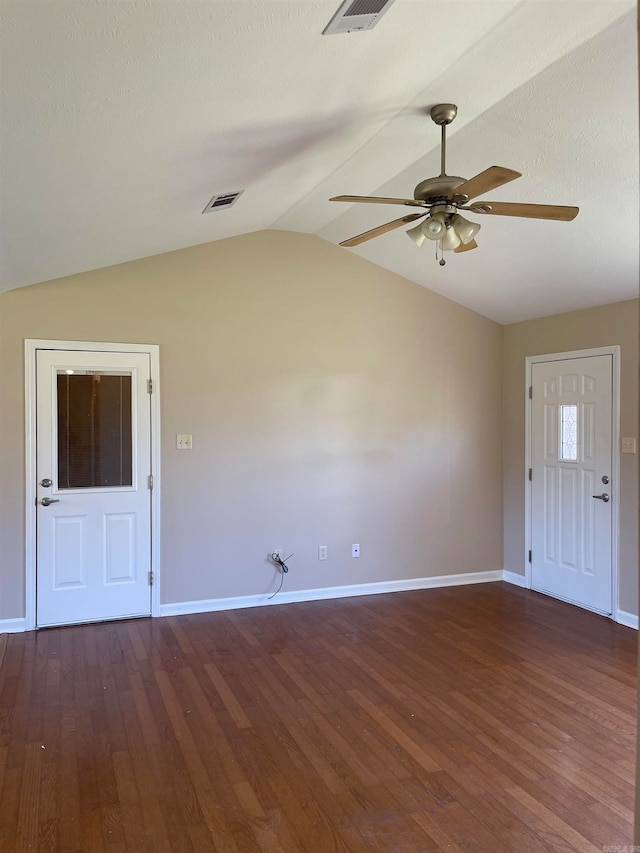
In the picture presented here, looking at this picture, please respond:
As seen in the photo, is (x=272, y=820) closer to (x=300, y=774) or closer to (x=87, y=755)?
(x=300, y=774)

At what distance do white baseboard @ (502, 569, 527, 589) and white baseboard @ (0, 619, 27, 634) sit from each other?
412 cm

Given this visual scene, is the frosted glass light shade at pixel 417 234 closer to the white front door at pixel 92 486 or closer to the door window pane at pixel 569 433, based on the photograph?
the white front door at pixel 92 486

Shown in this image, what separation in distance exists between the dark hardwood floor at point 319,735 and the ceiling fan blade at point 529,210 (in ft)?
7.78

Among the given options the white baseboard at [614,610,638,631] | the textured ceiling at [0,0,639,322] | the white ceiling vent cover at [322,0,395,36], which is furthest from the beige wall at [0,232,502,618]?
the white ceiling vent cover at [322,0,395,36]

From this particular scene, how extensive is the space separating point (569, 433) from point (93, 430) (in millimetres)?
3776

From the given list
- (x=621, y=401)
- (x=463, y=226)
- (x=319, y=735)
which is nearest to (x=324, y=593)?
(x=319, y=735)

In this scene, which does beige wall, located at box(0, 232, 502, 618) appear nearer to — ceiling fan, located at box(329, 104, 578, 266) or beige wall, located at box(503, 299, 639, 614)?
beige wall, located at box(503, 299, 639, 614)

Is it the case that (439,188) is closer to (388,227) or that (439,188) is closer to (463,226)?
(463,226)

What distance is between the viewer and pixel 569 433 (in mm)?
4992

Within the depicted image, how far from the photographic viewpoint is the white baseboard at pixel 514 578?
18.1 ft

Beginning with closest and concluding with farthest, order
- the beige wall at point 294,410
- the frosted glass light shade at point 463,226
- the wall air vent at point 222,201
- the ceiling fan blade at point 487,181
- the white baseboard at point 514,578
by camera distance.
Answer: the ceiling fan blade at point 487,181 → the frosted glass light shade at point 463,226 → the wall air vent at point 222,201 → the beige wall at point 294,410 → the white baseboard at point 514,578

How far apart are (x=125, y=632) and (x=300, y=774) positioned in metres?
2.16

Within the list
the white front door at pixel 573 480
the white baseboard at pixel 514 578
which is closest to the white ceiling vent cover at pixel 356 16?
the white front door at pixel 573 480

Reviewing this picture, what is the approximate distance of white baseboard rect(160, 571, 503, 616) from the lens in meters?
4.73
